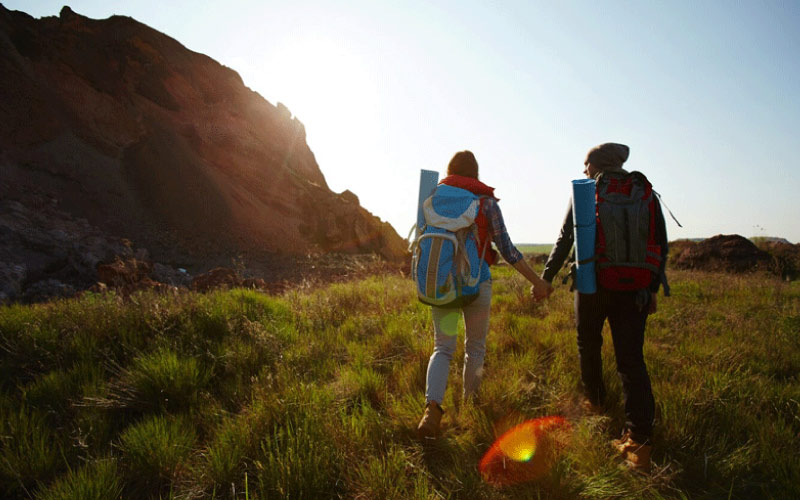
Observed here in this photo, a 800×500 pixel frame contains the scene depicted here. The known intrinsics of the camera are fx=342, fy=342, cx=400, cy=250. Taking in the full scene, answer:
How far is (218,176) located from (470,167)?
24.4 meters

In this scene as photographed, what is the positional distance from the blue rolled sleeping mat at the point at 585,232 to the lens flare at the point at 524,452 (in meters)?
1.04

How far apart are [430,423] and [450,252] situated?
115cm

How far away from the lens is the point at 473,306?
8.24 feet

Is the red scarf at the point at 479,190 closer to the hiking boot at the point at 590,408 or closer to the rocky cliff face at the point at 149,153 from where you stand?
the hiking boot at the point at 590,408

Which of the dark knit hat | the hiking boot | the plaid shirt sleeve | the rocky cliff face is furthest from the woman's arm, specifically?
the rocky cliff face

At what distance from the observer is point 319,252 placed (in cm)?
2294

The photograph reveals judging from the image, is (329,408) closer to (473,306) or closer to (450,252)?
(473,306)

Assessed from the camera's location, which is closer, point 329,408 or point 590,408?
point 329,408

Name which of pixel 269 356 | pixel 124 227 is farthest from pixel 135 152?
pixel 269 356

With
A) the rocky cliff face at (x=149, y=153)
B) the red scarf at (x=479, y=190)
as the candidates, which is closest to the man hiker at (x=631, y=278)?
the red scarf at (x=479, y=190)

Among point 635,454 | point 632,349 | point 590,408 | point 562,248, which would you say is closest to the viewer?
point 635,454

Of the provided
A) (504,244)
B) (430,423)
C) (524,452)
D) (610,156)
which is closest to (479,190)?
(504,244)

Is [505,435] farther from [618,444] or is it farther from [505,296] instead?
[505,296]

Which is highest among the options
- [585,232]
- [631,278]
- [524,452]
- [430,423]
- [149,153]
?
[149,153]
